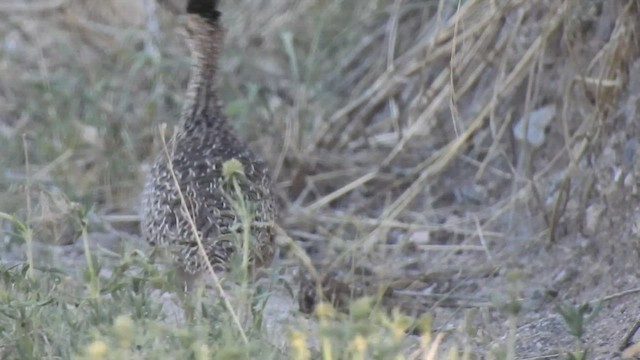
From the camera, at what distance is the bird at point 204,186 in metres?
4.50

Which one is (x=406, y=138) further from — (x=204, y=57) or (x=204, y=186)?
(x=204, y=186)

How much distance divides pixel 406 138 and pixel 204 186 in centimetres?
152

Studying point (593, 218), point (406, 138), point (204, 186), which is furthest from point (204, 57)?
point (593, 218)

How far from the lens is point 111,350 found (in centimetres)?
306

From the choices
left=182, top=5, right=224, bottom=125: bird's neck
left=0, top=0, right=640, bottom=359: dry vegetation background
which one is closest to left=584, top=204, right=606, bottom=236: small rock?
left=0, top=0, right=640, bottom=359: dry vegetation background

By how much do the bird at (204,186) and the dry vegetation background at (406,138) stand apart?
0.28m

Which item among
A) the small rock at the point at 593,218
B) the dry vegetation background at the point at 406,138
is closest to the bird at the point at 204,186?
→ the dry vegetation background at the point at 406,138

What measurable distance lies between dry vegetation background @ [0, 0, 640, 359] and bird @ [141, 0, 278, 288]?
0.28 meters

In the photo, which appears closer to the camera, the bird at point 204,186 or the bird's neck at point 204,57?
the bird at point 204,186

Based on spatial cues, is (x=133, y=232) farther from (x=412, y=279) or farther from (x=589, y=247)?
(x=589, y=247)

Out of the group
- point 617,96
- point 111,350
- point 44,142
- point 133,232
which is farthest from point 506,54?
point 111,350

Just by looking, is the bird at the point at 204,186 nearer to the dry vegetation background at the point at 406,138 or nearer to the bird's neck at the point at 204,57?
the bird's neck at the point at 204,57

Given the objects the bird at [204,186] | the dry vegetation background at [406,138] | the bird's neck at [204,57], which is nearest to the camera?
the bird at [204,186]

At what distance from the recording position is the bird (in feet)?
14.8
